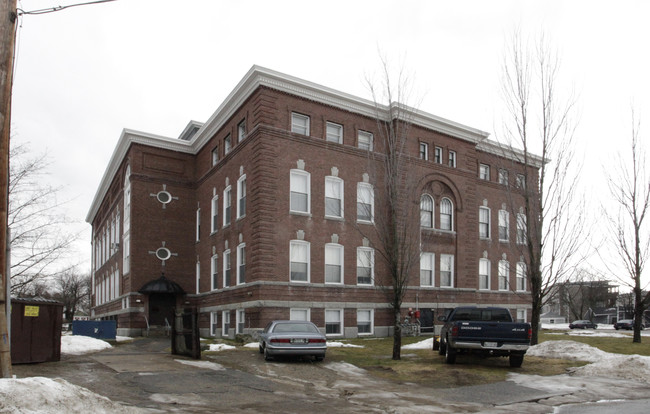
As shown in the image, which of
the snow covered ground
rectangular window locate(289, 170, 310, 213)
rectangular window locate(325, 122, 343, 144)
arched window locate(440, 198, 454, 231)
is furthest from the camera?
arched window locate(440, 198, 454, 231)

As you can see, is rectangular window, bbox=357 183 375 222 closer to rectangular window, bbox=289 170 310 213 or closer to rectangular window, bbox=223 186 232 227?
rectangular window, bbox=289 170 310 213

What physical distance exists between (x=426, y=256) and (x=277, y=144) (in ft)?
39.0

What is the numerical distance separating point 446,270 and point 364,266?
6.84m

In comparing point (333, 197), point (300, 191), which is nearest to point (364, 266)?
point (333, 197)

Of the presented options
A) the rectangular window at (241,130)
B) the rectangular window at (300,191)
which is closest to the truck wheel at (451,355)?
the rectangular window at (300,191)

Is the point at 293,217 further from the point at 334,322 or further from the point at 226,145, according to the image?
the point at 226,145

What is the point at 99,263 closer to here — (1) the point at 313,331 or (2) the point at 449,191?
(2) the point at 449,191

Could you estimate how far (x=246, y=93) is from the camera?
3106 cm

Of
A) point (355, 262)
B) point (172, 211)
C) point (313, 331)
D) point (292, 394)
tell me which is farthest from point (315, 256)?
point (292, 394)

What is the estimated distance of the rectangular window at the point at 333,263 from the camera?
31219 mm

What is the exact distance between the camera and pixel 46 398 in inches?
327

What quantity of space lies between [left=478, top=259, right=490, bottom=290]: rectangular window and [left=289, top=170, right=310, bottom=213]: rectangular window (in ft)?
49.7

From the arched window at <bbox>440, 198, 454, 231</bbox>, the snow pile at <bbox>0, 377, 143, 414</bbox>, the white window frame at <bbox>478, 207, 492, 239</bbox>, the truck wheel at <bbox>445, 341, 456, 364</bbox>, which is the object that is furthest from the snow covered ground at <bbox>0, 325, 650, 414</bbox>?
the white window frame at <bbox>478, 207, 492, 239</bbox>

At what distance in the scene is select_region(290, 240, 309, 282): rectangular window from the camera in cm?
3002
